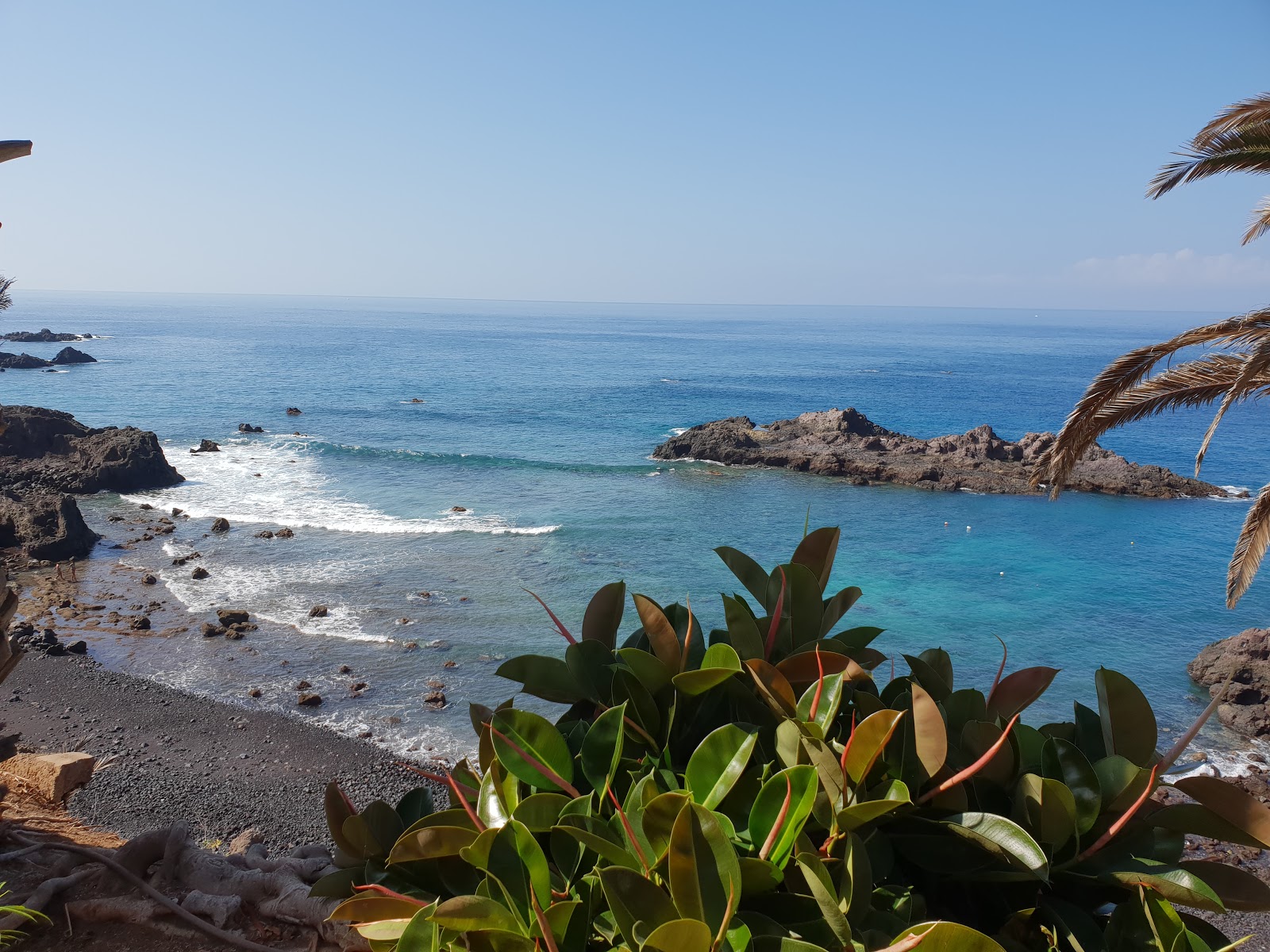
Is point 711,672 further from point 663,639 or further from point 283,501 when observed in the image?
point 283,501

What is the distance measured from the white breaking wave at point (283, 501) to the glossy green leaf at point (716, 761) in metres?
24.1

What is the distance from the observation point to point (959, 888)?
1.48 meters

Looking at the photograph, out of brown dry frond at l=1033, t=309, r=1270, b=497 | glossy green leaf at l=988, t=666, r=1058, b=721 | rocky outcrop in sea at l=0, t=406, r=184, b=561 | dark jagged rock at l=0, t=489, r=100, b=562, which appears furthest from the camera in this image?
rocky outcrop in sea at l=0, t=406, r=184, b=561

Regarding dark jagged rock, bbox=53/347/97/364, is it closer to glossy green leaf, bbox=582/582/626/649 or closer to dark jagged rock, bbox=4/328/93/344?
dark jagged rock, bbox=4/328/93/344

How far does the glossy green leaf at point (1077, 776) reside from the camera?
4.59 feet

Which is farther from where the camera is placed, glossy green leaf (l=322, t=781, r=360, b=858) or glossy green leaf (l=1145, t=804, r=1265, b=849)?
glossy green leaf (l=322, t=781, r=360, b=858)

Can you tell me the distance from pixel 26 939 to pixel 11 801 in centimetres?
435

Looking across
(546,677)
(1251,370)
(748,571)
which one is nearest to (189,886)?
(546,677)

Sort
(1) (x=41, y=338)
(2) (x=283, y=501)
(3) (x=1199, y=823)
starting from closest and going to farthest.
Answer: (3) (x=1199, y=823) → (2) (x=283, y=501) → (1) (x=41, y=338)

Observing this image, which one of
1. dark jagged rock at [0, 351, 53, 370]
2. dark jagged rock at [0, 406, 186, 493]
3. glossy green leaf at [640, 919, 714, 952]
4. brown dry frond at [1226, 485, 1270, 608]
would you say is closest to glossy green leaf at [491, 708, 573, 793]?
glossy green leaf at [640, 919, 714, 952]

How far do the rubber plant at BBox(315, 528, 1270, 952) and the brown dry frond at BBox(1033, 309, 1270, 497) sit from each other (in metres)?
7.27

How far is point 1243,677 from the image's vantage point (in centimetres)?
1504

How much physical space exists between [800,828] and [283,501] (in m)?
29.8

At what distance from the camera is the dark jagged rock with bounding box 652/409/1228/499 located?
104 feet
